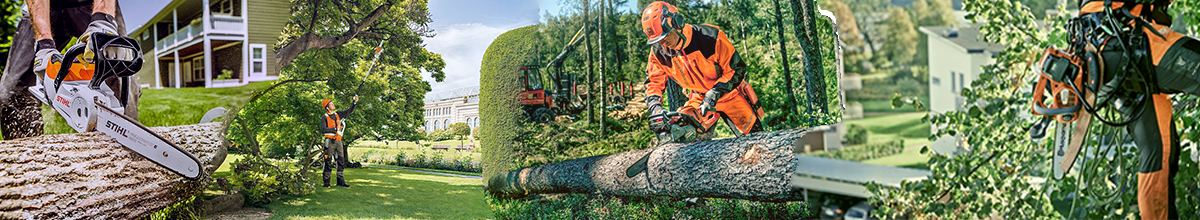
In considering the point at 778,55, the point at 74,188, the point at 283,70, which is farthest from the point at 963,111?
the point at 74,188

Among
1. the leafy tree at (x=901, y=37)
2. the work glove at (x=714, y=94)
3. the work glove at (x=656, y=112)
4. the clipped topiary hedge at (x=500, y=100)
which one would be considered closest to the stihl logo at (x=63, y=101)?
the clipped topiary hedge at (x=500, y=100)

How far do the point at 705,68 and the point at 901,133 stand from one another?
4.03ft

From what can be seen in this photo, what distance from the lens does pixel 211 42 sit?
4.80 metres

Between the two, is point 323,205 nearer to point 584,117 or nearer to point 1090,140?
point 584,117

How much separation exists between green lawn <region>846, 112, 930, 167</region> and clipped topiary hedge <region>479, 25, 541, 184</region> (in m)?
2.23

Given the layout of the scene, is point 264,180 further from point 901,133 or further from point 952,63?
point 952,63

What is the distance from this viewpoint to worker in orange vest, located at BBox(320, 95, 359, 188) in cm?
459

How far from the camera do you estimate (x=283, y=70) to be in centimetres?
472

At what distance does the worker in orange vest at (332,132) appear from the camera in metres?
4.59

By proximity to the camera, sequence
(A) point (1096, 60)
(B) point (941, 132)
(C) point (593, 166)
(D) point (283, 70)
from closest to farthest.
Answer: (A) point (1096, 60), (B) point (941, 132), (C) point (593, 166), (D) point (283, 70)

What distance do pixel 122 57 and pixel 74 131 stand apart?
0.56 meters

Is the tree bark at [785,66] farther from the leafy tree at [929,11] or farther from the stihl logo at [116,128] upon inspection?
the stihl logo at [116,128]

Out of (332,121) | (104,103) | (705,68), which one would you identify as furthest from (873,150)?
(104,103)

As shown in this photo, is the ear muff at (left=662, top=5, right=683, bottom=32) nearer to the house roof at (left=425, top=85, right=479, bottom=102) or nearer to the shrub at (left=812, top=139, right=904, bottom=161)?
the shrub at (left=812, top=139, right=904, bottom=161)
